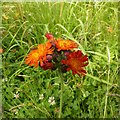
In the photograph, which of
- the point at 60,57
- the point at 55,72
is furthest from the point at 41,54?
the point at 55,72

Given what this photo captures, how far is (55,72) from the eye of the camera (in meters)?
1.46

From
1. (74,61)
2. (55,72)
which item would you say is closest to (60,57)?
(74,61)

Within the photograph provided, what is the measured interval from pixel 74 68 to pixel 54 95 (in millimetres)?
304

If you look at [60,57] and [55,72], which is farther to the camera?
[55,72]

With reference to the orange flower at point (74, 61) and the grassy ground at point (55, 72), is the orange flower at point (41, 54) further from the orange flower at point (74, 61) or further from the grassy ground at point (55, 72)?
the grassy ground at point (55, 72)

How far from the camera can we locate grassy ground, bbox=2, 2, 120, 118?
1385 millimetres

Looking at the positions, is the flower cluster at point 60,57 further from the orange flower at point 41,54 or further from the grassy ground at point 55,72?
the grassy ground at point 55,72

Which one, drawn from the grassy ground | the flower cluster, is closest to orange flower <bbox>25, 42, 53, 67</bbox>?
the flower cluster

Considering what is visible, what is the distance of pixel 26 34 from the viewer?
153 cm

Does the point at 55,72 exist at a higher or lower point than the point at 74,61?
lower

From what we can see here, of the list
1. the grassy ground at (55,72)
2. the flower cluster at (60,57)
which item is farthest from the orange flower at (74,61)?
the grassy ground at (55,72)

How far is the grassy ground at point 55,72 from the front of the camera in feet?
4.54

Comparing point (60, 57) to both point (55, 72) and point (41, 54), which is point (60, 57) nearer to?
point (41, 54)

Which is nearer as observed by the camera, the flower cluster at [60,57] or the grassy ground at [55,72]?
the flower cluster at [60,57]
